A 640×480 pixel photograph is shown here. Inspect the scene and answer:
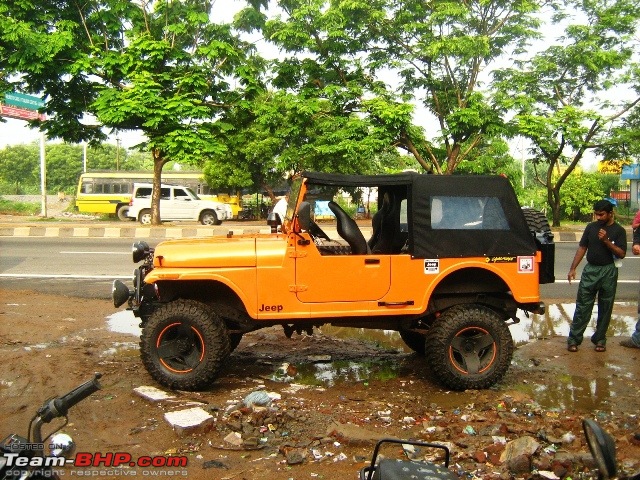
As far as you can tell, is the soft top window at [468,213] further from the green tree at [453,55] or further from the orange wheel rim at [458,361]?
the green tree at [453,55]

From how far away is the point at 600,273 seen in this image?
6.30 meters

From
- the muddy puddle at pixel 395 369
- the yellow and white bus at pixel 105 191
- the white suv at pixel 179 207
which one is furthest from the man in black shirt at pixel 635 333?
the yellow and white bus at pixel 105 191

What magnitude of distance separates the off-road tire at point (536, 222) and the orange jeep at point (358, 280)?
0.59ft

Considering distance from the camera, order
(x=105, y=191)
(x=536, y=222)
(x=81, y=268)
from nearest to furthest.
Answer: (x=536, y=222), (x=81, y=268), (x=105, y=191)

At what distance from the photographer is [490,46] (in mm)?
18312

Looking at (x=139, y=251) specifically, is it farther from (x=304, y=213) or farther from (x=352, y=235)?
(x=352, y=235)

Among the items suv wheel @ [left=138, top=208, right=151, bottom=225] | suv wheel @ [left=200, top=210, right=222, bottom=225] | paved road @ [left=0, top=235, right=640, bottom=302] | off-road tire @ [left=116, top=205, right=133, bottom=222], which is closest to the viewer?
paved road @ [left=0, top=235, right=640, bottom=302]

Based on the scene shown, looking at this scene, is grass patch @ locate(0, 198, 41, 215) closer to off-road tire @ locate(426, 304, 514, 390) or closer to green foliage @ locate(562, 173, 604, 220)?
green foliage @ locate(562, 173, 604, 220)

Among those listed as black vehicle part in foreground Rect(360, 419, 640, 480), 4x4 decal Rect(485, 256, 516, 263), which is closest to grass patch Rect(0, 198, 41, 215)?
4x4 decal Rect(485, 256, 516, 263)

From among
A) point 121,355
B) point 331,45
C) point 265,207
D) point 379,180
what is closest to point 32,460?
point 379,180

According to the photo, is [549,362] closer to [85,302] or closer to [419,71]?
[85,302]

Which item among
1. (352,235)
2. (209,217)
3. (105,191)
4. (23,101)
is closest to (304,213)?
(352,235)

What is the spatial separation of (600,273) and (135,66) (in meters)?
15.7

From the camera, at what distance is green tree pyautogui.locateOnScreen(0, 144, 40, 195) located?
5828 cm
